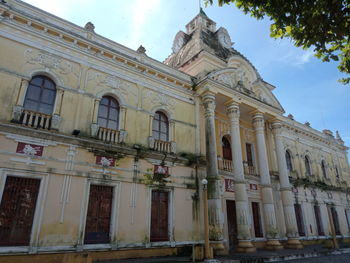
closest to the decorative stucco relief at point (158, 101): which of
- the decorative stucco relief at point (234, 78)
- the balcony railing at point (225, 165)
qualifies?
the decorative stucco relief at point (234, 78)

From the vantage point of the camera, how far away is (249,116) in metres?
16.1

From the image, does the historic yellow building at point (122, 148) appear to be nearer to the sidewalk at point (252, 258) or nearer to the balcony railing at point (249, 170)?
the balcony railing at point (249, 170)


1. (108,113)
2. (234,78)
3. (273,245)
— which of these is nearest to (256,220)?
(273,245)

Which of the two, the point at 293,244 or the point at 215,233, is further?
the point at 293,244

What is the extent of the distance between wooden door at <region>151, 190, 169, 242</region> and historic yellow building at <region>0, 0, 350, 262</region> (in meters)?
0.05

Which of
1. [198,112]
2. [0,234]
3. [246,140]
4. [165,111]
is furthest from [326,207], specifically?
[0,234]

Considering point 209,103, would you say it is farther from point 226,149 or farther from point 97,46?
point 97,46

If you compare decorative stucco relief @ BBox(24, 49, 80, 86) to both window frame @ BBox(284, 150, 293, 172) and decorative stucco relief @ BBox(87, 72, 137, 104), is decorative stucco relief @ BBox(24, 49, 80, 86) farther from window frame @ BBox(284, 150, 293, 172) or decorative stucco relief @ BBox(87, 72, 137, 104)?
window frame @ BBox(284, 150, 293, 172)

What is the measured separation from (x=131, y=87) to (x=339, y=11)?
818cm

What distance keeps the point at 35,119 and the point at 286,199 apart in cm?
1383

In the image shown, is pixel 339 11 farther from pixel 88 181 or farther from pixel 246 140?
pixel 246 140

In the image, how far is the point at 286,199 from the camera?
14977 mm

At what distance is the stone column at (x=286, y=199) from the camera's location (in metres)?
14.2

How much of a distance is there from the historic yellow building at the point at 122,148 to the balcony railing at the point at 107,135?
6 cm
